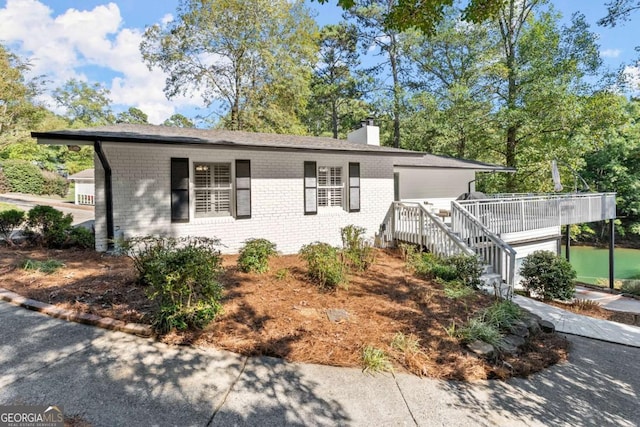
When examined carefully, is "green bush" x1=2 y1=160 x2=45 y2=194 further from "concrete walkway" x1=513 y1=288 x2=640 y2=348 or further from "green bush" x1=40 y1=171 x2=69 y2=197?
"concrete walkway" x1=513 y1=288 x2=640 y2=348

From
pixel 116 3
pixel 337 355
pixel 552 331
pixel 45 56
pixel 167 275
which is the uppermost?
pixel 45 56

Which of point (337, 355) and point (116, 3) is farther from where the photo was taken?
point (116, 3)

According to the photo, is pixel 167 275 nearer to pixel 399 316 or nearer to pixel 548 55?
pixel 399 316

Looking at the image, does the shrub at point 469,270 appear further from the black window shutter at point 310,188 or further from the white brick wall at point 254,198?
the black window shutter at point 310,188

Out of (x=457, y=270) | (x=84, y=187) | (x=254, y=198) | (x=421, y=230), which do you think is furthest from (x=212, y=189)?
(x=84, y=187)

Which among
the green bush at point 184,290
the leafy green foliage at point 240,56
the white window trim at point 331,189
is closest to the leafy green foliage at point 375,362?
the green bush at point 184,290

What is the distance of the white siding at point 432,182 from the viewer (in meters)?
12.7

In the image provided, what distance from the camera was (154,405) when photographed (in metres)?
2.45

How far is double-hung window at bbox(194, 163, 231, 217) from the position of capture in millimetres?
8125

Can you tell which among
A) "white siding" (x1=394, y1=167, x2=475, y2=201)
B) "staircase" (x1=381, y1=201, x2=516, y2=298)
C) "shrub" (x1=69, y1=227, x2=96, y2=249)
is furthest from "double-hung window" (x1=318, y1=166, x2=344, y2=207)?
"shrub" (x1=69, y1=227, x2=96, y2=249)

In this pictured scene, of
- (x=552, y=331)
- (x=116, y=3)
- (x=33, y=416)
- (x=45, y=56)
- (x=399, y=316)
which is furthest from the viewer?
(x=45, y=56)

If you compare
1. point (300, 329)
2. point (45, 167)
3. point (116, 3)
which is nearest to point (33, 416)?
point (300, 329)

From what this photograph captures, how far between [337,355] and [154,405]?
5.65 ft

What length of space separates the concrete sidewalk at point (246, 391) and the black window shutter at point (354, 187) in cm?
659
